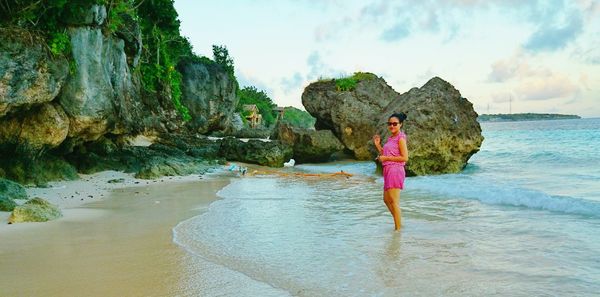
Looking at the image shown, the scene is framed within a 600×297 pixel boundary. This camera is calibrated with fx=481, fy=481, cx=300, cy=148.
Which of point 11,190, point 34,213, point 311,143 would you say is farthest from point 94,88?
point 311,143

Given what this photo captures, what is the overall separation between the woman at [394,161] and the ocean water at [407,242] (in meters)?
0.42

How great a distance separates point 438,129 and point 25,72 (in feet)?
39.6

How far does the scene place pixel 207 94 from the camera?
37.4 metres

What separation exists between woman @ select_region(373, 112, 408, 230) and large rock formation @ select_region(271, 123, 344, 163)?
15364 millimetres

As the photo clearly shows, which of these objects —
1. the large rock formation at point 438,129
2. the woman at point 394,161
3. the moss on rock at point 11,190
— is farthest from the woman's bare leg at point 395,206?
the large rock formation at point 438,129

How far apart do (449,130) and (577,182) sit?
4.39 metres

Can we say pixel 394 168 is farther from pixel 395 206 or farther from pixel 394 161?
pixel 395 206

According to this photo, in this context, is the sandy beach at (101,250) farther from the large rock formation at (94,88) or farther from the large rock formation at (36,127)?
the large rock formation at (94,88)

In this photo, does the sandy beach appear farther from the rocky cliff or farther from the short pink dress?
the short pink dress

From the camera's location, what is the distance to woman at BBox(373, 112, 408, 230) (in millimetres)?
6895

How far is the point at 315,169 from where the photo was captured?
20.3 meters

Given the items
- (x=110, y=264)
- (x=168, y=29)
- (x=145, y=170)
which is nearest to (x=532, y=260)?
(x=110, y=264)

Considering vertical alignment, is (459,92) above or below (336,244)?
above

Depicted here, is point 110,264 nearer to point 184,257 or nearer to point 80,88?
point 184,257
